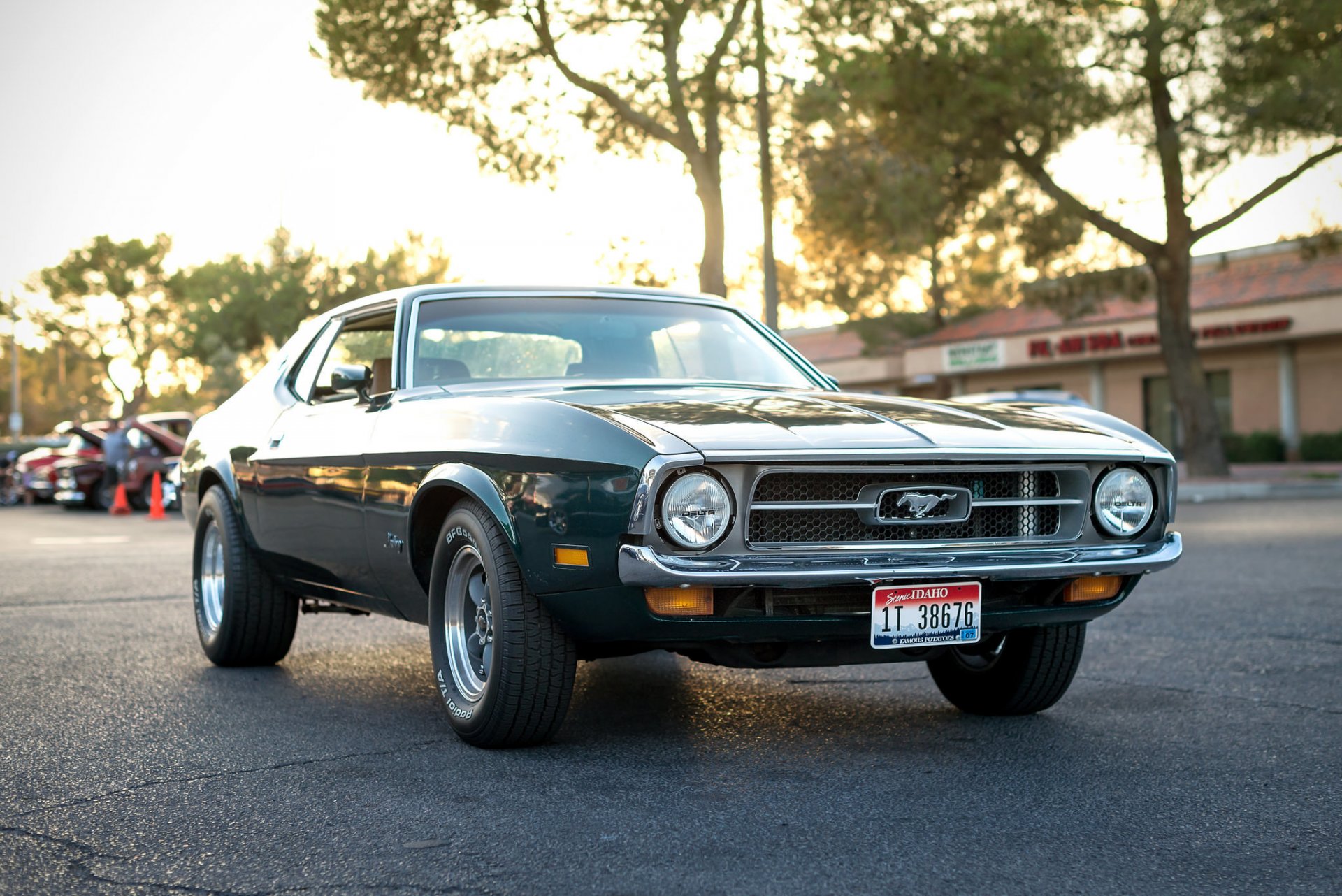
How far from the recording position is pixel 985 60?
2567cm

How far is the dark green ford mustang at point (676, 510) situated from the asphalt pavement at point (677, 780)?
0.34 meters

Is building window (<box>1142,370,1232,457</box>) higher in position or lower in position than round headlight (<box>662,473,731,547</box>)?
higher

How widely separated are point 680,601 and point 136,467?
23999 mm

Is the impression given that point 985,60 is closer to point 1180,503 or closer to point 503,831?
point 1180,503

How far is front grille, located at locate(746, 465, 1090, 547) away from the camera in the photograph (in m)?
4.11

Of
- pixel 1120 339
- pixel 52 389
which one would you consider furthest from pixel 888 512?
pixel 52 389

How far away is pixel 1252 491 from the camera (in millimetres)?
23672

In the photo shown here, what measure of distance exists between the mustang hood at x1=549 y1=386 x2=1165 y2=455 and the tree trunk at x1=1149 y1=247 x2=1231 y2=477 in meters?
23.1

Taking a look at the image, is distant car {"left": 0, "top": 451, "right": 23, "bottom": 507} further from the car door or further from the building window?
the car door

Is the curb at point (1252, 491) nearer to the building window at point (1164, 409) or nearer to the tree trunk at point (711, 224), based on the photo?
the tree trunk at point (711, 224)

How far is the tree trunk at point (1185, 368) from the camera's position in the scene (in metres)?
26.9

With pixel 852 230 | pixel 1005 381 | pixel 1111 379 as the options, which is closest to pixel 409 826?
pixel 852 230

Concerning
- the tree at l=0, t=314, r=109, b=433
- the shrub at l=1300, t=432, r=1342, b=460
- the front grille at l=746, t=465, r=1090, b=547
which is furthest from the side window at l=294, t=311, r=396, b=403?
the tree at l=0, t=314, r=109, b=433

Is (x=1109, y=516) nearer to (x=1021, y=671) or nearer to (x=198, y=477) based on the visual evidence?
(x=1021, y=671)
